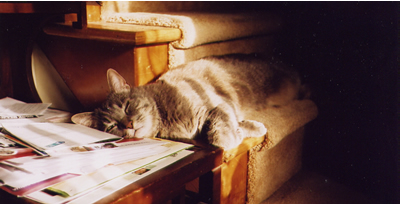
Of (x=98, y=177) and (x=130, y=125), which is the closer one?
(x=98, y=177)

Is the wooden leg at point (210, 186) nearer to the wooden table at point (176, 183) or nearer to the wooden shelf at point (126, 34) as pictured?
the wooden table at point (176, 183)

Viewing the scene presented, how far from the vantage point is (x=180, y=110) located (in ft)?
3.90

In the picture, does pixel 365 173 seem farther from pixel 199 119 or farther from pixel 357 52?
pixel 199 119

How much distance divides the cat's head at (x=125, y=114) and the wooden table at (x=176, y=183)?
241 mm

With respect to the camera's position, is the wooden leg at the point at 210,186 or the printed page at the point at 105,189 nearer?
the printed page at the point at 105,189

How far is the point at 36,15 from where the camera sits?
1714 millimetres

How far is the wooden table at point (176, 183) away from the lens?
75 centimetres


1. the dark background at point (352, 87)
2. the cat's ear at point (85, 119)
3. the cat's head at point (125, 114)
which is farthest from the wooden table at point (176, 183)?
the dark background at point (352, 87)

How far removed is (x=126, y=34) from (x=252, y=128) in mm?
655

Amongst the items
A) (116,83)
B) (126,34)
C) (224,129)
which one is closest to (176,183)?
(224,129)

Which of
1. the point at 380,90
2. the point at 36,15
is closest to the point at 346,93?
the point at 380,90

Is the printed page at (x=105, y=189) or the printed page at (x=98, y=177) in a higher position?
the printed page at (x=98, y=177)

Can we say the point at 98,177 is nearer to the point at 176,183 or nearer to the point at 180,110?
the point at 176,183

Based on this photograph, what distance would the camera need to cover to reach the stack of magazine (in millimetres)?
742
